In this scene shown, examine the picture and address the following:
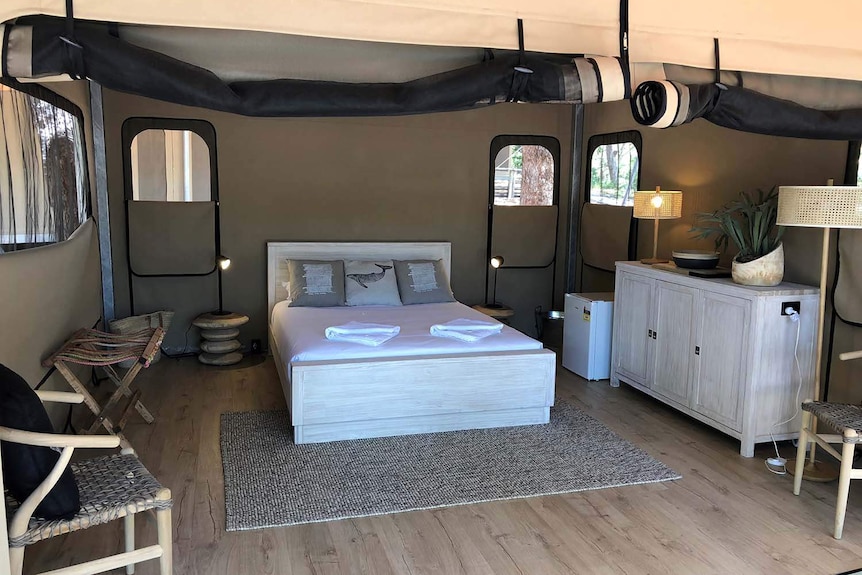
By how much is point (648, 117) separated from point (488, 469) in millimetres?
2002

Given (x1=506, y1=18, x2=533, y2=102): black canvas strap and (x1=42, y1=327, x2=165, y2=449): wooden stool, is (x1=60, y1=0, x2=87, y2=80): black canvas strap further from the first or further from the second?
(x1=42, y1=327, x2=165, y2=449): wooden stool

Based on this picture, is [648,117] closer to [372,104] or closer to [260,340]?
[372,104]

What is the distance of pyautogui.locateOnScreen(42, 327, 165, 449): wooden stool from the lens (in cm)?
343

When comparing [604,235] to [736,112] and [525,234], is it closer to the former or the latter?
[525,234]

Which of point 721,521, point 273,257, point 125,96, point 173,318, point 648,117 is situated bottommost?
point 721,521

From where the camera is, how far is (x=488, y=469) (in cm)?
345

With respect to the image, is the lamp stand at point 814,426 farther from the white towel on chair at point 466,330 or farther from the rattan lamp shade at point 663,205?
the white towel on chair at point 466,330

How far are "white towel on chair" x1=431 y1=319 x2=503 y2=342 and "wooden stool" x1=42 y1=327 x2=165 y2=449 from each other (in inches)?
64.3

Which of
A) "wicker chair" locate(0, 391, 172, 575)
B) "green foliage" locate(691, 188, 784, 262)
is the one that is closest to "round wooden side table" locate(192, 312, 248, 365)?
"wicker chair" locate(0, 391, 172, 575)

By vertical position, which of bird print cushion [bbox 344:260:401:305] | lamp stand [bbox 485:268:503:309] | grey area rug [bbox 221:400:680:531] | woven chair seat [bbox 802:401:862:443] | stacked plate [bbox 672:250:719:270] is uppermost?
stacked plate [bbox 672:250:719:270]

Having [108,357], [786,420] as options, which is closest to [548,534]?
[786,420]

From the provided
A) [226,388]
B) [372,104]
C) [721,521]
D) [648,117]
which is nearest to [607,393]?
[721,521]

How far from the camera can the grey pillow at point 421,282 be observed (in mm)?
5391

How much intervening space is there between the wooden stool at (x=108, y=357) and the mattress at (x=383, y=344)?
30.7 inches
